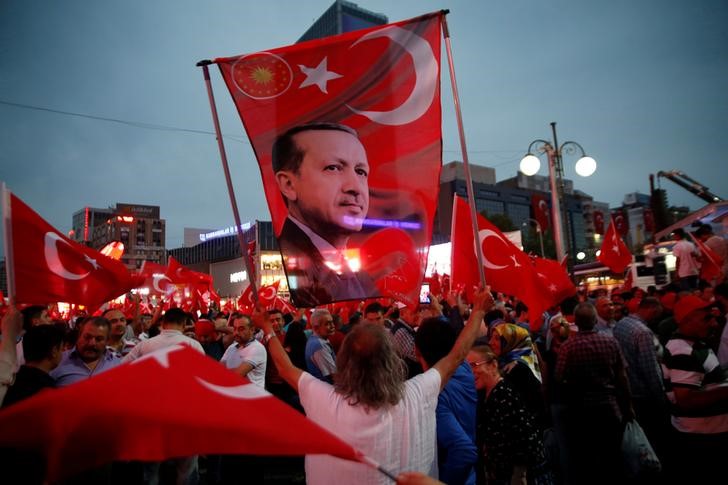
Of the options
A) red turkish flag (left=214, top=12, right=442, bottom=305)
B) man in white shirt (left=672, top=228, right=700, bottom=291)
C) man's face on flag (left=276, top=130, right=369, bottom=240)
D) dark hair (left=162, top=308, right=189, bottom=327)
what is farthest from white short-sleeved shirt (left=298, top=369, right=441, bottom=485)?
man in white shirt (left=672, top=228, right=700, bottom=291)

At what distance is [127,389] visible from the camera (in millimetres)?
1312

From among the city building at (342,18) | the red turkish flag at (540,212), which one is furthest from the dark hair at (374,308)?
the city building at (342,18)

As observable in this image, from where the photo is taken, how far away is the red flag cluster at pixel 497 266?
591 cm

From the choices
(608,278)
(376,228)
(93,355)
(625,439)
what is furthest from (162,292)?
(608,278)

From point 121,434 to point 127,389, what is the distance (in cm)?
12

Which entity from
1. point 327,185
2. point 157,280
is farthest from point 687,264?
point 157,280

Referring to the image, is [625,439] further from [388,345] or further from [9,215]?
[9,215]

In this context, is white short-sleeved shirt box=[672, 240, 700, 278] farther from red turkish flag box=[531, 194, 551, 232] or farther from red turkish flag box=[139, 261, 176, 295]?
red turkish flag box=[139, 261, 176, 295]

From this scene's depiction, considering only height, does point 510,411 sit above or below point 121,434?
below

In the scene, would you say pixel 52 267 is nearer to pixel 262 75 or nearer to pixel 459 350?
pixel 262 75

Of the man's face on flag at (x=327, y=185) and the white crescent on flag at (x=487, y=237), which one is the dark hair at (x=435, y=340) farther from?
the white crescent on flag at (x=487, y=237)

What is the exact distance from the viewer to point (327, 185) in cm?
405

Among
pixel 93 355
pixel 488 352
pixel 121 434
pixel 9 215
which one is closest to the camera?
pixel 121 434

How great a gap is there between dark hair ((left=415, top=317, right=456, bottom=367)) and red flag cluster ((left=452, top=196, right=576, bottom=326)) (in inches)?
105
